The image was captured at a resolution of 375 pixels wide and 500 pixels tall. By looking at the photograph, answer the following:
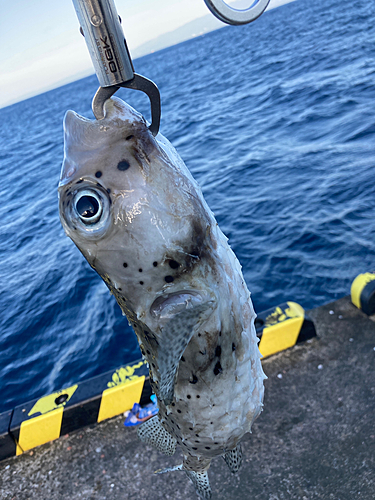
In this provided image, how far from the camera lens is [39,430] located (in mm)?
5961

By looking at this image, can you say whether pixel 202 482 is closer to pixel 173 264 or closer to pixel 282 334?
pixel 173 264

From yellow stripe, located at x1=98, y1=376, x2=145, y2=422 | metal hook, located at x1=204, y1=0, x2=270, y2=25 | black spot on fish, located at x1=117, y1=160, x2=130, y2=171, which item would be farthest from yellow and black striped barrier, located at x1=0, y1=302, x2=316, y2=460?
metal hook, located at x1=204, y1=0, x2=270, y2=25

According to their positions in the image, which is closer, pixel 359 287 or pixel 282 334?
pixel 282 334

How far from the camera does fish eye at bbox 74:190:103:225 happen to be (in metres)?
1.78

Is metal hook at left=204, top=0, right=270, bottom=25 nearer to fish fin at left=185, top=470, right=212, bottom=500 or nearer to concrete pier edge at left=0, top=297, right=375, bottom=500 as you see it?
fish fin at left=185, top=470, right=212, bottom=500

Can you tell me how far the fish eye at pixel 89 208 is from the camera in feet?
5.85

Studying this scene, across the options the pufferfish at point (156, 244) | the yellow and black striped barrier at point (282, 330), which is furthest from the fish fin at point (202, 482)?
the yellow and black striped barrier at point (282, 330)

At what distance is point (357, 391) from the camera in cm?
560

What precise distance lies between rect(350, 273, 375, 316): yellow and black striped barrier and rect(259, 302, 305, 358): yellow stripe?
3.33 feet

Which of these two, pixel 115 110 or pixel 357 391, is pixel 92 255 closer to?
pixel 115 110

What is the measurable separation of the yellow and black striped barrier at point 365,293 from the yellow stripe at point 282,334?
102 centimetres

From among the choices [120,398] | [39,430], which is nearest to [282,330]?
[120,398]

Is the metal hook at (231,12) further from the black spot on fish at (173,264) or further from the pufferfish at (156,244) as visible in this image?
the black spot on fish at (173,264)

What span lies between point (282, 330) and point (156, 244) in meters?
5.07
